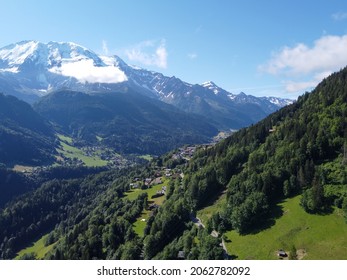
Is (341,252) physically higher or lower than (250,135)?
lower

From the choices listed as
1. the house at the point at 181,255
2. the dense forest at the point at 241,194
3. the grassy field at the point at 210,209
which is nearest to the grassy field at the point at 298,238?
the dense forest at the point at 241,194

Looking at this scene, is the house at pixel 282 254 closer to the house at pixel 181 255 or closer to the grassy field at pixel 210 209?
the house at pixel 181 255

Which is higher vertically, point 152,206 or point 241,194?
point 241,194

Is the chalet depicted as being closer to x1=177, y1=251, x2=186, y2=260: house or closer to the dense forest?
the dense forest

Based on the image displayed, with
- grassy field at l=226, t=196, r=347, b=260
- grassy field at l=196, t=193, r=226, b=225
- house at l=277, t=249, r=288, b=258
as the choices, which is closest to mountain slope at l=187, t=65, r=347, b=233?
grassy field at l=226, t=196, r=347, b=260

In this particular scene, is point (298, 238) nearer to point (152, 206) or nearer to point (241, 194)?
point (241, 194)

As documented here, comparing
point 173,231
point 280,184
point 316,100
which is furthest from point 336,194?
point 316,100

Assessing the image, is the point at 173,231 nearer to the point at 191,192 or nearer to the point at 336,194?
the point at 191,192

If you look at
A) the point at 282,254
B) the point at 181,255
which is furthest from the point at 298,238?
the point at 181,255

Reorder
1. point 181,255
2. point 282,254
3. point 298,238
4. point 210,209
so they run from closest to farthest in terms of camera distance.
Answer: point 282,254 < point 298,238 < point 181,255 < point 210,209
